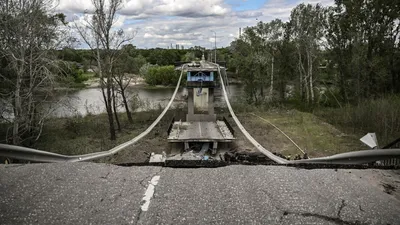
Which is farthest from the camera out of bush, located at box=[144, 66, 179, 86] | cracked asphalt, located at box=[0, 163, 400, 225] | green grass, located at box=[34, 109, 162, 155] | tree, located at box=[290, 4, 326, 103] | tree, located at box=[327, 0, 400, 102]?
bush, located at box=[144, 66, 179, 86]

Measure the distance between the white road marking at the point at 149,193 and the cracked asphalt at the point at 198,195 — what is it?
0.16ft

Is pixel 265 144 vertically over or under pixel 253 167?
under

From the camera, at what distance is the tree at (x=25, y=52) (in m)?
15.6

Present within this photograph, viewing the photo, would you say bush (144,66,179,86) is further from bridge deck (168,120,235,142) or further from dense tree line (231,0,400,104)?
bridge deck (168,120,235,142)

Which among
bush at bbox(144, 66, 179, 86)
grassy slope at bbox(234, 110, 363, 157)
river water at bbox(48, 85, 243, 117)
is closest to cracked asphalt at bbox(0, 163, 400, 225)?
grassy slope at bbox(234, 110, 363, 157)

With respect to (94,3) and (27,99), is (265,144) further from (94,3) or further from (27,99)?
(94,3)

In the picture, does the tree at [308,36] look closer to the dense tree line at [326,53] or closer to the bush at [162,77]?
the dense tree line at [326,53]

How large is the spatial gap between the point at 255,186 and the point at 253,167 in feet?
2.28

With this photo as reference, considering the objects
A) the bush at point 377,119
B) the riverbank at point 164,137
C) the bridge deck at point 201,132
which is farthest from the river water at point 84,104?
the bush at point 377,119

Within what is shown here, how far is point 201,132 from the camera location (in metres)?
23.3

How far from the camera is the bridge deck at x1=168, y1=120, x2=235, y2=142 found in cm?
2083

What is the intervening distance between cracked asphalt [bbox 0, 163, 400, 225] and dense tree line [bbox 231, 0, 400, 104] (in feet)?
98.6

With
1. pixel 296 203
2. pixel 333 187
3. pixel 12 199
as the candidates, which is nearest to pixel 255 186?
pixel 296 203

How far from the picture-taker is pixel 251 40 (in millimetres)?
47500
